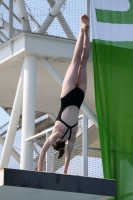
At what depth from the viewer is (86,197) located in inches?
512

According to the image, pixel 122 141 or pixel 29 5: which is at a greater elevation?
pixel 29 5

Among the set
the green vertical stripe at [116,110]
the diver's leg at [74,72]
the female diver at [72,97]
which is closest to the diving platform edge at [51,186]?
the female diver at [72,97]

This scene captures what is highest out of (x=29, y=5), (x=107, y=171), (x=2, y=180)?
(x=29, y=5)

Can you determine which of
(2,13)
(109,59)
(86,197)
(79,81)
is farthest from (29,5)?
(86,197)

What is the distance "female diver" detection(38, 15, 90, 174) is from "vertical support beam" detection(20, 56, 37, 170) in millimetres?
2088

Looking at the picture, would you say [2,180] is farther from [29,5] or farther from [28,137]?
[29,5]

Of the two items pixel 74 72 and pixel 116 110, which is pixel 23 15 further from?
pixel 74 72

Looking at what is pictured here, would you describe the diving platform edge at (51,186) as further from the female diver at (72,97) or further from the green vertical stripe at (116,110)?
the green vertical stripe at (116,110)

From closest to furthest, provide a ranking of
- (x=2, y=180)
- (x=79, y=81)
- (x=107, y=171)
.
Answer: (x=2, y=180) < (x=79, y=81) < (x=107, y=171)

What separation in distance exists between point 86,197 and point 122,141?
2194 millimetres

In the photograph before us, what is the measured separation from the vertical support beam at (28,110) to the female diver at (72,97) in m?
2.09

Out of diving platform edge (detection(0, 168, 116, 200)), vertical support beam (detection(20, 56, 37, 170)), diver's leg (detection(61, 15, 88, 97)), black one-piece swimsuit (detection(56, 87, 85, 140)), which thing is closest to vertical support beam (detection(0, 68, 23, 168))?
vertical support beam (detection(20, 56, 37, 170))

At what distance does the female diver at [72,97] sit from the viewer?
12547 millimetres

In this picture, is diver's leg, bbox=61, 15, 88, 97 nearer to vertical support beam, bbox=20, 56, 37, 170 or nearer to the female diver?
the female diver
